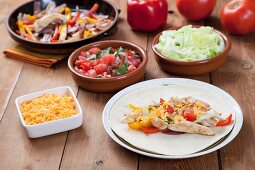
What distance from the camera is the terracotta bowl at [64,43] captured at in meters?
2.38

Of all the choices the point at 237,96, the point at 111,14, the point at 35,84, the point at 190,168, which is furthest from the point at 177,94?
the point at 111,14

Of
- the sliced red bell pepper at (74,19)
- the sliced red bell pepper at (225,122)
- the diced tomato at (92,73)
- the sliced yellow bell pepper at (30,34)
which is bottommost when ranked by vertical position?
the sliced yellow bell pepper at (30,34)

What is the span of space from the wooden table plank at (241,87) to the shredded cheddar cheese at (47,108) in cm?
60

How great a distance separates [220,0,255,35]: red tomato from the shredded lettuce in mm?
180

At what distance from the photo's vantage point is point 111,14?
106 inches

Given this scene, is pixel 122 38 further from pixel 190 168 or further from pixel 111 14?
pixel 190 168

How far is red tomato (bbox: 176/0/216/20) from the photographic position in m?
2.63

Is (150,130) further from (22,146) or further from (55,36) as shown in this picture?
(55,36)

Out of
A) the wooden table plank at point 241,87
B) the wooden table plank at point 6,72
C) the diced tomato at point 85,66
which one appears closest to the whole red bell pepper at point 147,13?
the wooden table plank at point 241,87

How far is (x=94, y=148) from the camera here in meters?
1.80

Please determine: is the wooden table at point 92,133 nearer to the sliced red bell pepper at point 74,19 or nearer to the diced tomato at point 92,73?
the diced tomato at point 92,73

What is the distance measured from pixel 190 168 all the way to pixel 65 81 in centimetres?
80

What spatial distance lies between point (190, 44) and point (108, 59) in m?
0.39

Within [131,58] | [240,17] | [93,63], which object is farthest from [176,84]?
[240,17]
